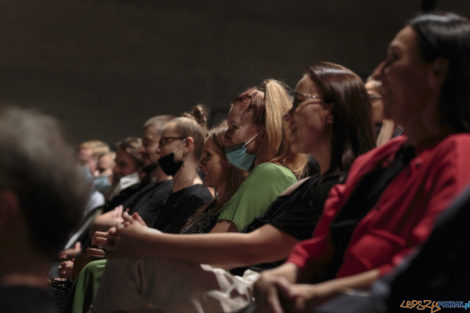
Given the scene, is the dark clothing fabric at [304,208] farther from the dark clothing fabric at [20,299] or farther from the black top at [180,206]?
the black top at [180,206]

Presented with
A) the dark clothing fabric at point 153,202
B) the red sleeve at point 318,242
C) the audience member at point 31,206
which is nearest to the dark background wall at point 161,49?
the dark clothing fabric at point 153,202

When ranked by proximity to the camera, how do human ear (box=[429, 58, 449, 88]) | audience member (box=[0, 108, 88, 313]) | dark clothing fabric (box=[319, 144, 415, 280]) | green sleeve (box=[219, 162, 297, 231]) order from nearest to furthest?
audience member (box=[0, 108, 88, 313]), human ear (box=[429, 58, 449, 88]), dark clothing fabric (box=[319, 144, 415, 280]), green sleeve (box=[219, 162, 297, 231])

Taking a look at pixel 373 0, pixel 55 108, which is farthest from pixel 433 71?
pixel 373 0

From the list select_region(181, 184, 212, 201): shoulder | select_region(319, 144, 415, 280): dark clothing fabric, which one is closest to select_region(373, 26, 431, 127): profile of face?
select_region(319, 144, 415, 280): dark clothing fabric

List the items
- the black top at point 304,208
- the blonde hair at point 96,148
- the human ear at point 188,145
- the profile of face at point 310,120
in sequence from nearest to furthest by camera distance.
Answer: the black top at point 304,208 < the profile of face at point 310,120 < the human ear at point 188,145 < the blonde hair at point 96,148

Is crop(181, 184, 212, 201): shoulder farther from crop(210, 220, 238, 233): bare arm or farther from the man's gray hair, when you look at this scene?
the man's gray hair

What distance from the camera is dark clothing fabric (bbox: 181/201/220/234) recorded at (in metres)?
3.12

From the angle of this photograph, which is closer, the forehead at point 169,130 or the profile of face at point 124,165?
the forehead at point 169,130

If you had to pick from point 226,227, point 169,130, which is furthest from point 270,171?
point 169,130

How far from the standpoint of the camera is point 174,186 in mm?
4043

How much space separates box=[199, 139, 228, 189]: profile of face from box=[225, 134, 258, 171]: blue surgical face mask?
0.88 ft

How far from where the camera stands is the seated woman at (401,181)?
4.90ft

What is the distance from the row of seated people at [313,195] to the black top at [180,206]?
41cm

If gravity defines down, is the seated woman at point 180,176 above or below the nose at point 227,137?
below
